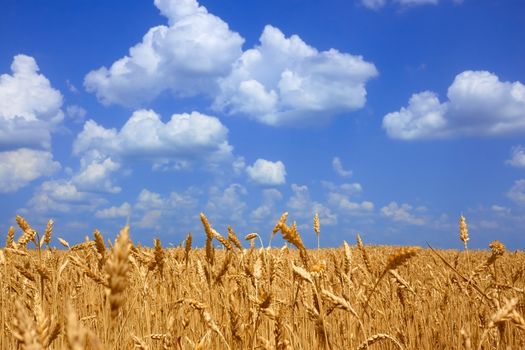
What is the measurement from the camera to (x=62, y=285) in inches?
190

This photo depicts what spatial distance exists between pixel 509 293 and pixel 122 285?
5.29 metres

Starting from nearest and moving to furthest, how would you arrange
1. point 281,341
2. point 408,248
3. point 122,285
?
point 122,285
point 408,248
point 281,341

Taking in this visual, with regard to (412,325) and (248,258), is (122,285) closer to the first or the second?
(248,258)

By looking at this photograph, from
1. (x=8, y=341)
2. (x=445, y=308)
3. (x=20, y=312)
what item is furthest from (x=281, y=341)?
(x=8, y=341)

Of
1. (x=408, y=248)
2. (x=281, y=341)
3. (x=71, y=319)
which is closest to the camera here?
(x=71, y=319)

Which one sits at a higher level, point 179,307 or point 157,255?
point 157,255

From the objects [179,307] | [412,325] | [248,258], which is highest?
[248,258]

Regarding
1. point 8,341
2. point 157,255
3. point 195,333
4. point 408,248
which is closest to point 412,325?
point 195,333

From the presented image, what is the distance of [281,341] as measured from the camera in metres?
2.03

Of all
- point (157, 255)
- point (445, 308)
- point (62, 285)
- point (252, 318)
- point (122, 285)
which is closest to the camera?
point (122, 285)

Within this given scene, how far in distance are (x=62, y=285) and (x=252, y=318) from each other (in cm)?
282

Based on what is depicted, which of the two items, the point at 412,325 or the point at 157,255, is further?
the point at 412,325

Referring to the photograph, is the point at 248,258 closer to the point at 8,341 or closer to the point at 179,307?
the point at 179,307

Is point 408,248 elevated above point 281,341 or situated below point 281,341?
above
